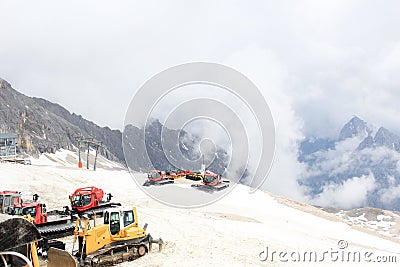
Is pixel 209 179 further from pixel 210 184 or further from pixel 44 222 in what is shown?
pixel 44 222

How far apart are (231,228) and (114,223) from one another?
8.27 metres

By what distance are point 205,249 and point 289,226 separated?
1195 centimetres

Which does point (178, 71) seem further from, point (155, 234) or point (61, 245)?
point (61, 245)

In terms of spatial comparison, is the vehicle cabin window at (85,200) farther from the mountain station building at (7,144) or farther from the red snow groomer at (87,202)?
the mountain station building at (7,144)

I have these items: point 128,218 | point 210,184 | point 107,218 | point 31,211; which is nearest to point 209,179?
point 210,184

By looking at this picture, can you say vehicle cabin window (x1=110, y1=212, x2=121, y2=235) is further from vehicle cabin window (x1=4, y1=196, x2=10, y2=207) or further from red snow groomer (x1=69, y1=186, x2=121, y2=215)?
vehicle cabin window (x1=4, y1=196, x2=10, y2=207)

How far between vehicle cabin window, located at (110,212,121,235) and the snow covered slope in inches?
53.3

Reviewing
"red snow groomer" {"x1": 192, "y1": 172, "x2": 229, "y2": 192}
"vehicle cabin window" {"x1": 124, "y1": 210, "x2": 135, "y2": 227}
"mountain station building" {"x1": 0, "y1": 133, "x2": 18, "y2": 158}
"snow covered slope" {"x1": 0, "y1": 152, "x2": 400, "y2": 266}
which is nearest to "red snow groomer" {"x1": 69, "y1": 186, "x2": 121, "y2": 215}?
"snow covered slope" {"x1": 0, "y1": 152, "x2": 400, "y2": 266}

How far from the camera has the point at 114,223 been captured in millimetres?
14664

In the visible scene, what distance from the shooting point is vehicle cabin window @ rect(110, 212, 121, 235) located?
47.6ft

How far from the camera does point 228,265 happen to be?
14.3 m

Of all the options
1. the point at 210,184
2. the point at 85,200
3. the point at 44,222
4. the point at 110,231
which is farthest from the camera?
the point at 210,184

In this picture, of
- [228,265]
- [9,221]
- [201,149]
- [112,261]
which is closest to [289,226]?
[201,149]

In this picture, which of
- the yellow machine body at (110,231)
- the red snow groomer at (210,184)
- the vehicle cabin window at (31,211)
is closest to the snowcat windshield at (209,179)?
the red snow groomer at (210,184)
